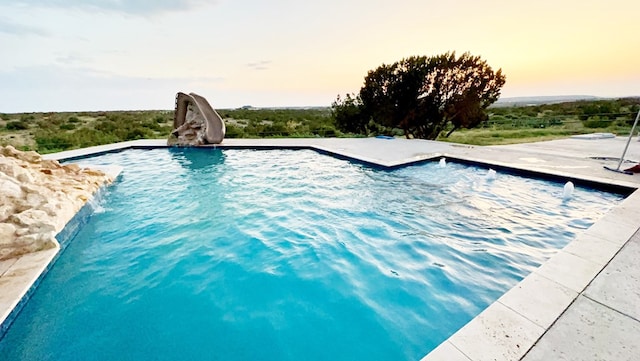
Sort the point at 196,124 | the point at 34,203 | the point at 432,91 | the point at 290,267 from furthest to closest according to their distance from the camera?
the point at 432,91, the point at 196,124, the point at 34,203, the point at 290,267

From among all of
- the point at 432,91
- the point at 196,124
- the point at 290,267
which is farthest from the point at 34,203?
the point at 432,91

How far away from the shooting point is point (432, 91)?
36.1 ft

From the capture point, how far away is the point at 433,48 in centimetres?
1128

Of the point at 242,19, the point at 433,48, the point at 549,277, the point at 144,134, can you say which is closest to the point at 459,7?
the point at 433,48

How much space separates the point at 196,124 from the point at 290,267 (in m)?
8.47

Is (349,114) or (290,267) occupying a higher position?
(349,114)

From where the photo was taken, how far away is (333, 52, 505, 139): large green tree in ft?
35.2

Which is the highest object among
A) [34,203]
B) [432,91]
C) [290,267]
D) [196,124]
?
[432,91]

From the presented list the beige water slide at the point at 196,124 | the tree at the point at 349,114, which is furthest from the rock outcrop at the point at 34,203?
the tree at the point at 349,114

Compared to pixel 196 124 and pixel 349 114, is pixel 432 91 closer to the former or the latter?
pixel 349 114

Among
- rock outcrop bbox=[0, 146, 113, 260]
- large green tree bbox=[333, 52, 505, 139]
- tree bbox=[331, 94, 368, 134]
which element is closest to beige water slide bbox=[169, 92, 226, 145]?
rock outcrop bbox=[0, 146, 113, 260]

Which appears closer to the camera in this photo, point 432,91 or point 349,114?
point 432,91

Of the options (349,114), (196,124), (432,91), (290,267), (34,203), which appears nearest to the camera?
(290,267)

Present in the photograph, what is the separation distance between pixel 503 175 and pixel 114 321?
24.5 feet
